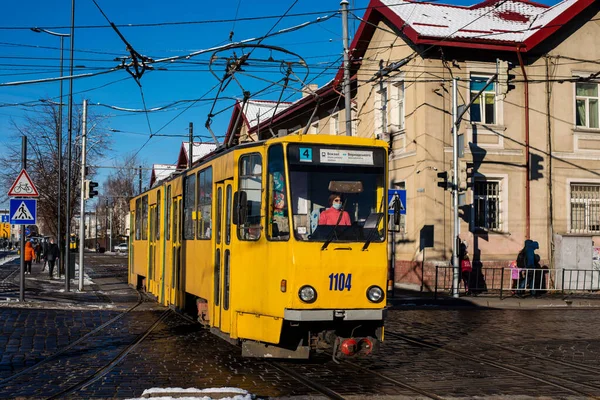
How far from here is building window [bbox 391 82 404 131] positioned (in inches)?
1090

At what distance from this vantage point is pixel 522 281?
2345 cm

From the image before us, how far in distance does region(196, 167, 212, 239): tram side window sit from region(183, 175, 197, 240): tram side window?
43 cm

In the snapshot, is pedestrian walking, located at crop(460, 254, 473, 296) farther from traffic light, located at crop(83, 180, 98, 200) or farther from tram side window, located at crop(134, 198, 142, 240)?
traffic light, located at crop(83, 180, 98, 200)

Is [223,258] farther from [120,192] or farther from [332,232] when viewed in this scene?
[120,192]

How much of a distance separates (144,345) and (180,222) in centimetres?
353

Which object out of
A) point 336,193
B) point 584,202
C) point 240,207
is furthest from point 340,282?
point 584,202

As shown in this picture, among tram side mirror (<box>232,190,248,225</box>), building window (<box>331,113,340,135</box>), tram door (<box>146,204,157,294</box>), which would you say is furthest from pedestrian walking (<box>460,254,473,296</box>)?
tram side mirror (<box>232,190,248,225</box>)

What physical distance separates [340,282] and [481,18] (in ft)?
68.5

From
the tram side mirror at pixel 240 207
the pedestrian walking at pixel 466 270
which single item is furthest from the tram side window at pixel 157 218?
the pedestrian walking at pixel 466 270

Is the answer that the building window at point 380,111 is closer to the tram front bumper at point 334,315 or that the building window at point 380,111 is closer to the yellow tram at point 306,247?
the yellow tram at point 306,247

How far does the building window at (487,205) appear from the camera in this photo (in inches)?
1021

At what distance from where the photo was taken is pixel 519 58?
84.8 ft

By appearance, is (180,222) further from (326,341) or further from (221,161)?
(326,341)

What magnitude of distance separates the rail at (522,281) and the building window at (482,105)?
521cm
